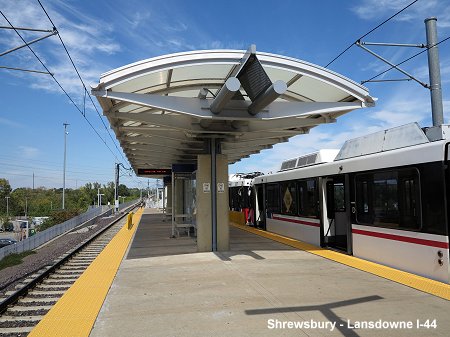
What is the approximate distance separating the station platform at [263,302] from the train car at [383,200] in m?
0.78

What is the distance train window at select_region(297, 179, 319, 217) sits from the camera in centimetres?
1122

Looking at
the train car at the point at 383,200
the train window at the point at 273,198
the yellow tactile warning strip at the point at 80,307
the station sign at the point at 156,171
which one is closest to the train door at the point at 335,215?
the train car at the point at 383,200

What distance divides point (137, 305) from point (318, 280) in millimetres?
3121

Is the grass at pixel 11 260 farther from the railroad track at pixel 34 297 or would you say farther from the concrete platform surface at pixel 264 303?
the concrete platform surface at pixel 264 303

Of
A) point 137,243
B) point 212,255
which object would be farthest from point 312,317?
point 137,243

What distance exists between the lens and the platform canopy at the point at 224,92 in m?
7.99

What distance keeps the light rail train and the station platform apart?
805 mm

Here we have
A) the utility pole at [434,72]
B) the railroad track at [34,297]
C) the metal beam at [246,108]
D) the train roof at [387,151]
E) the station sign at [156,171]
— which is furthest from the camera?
the station sign at [156,171]

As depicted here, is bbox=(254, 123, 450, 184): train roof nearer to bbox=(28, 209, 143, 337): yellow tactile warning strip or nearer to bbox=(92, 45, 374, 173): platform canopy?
bbox=(92, 45, 374, 173): platform canopy

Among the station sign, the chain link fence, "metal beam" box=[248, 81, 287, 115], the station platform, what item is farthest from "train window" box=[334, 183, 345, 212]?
the station sign

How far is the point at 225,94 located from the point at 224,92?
45 millimetres

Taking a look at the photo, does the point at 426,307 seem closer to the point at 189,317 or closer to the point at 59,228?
the point at 189,317

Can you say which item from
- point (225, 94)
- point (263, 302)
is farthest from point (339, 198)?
point (263, 302)

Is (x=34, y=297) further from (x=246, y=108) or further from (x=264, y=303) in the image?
(x=246, y=108)
